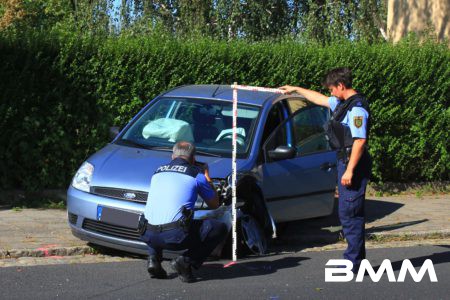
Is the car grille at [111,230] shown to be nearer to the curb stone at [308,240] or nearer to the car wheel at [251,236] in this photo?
the curb stone at [308,240]

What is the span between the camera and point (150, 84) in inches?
474

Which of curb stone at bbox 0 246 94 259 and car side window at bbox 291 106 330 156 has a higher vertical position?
car side window at bbox 291 106 330 156

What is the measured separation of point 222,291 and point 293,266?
136 centimetres

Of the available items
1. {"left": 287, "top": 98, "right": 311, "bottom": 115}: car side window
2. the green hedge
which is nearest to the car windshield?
{"left": 287, "top": 98, "right": 311, "bottom": 115}: car side window

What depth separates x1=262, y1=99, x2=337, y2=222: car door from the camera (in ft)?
30.3

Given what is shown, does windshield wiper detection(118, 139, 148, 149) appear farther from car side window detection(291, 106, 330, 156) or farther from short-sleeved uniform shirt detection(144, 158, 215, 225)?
car side window detection(291, 106, 330, 156)

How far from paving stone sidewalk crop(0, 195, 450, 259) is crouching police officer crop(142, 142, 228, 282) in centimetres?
158

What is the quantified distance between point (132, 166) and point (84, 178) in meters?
0.54

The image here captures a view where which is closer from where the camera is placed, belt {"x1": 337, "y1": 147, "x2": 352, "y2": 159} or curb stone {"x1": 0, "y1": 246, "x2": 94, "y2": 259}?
belt {"x1": 337, "y1": 147, "x2": 352, "y2": 159}

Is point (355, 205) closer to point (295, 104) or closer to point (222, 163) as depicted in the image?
point (222, 163)

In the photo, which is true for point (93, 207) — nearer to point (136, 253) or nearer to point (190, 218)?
point (136, 253)

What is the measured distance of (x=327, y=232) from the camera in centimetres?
1028

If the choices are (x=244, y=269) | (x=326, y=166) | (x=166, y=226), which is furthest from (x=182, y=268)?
(x=326, y=166)

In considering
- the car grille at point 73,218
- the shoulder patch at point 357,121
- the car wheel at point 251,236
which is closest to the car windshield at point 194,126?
the car wheel at point 251,236
